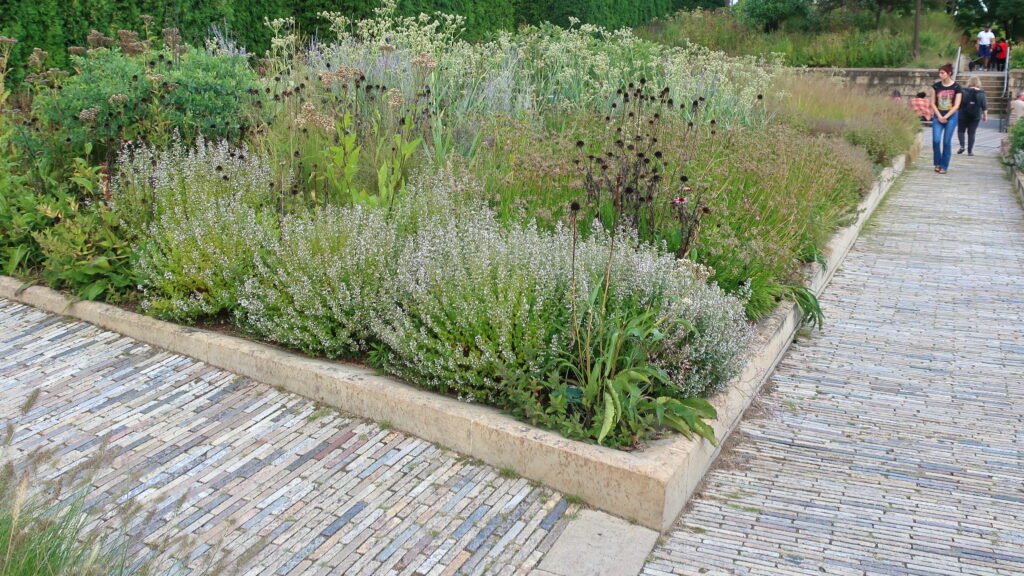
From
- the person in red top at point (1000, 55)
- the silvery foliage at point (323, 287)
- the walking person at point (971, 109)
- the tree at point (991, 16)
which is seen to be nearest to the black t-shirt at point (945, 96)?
the walking person at point (971, 109)

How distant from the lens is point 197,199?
5.32 metres

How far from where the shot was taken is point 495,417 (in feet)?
12.6

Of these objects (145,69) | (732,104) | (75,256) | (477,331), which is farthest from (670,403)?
(732,104)

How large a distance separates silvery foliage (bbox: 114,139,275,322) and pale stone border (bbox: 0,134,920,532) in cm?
21

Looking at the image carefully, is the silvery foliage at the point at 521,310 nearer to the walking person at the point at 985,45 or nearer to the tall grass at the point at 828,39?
the tall grass at the point at 828,39

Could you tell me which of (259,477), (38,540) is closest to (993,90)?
(259,477)

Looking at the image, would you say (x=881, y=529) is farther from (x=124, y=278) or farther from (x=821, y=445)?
(x=124, y=278)

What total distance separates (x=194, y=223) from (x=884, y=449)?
381cm

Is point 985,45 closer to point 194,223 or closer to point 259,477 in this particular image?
point 194,223

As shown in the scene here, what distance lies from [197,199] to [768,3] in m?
27.8

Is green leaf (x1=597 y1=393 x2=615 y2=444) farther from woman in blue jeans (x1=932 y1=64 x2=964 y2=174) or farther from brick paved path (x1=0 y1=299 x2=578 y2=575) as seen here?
woman in blue jeans (x1=932 y1=64 x2=964 y2=174)

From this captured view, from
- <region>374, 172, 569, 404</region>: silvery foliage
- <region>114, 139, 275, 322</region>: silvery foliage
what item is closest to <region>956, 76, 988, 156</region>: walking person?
<region>374, 172, 569, 404</region>: silvery foliage

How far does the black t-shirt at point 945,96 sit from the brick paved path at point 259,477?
12.8 meters

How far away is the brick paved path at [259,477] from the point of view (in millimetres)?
3170
